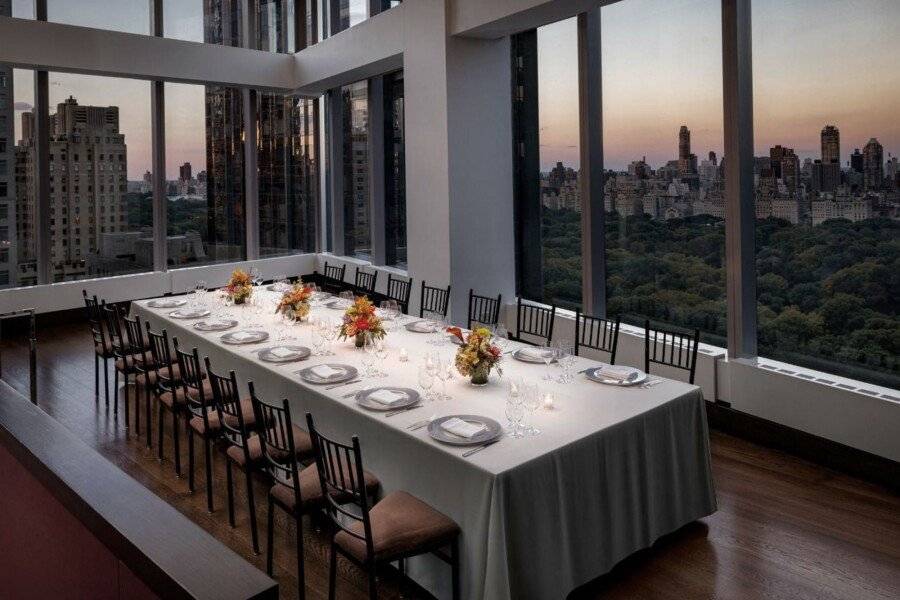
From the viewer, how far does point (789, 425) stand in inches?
189

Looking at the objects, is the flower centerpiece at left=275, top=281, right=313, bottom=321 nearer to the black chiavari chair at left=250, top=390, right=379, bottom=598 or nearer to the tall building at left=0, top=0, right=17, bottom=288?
the black chiavari chair at left=250, top=390, right=379, bottom=598

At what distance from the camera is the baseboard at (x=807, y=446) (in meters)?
4.28

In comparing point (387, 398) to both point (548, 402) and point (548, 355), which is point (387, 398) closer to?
point (548, 402)

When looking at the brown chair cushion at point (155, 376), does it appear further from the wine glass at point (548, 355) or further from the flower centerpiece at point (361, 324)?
the wine glass at point (548, 355)

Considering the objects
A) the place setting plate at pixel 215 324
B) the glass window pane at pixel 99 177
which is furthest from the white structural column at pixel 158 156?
the place setting plate at pixel 215 324

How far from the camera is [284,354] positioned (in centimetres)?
445

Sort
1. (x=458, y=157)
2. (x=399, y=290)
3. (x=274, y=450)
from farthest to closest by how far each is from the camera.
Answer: (x=399, y=290) → (x=458, y=157) → (x=274, y=450)

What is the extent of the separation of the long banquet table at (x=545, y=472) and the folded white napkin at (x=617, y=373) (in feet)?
0.38

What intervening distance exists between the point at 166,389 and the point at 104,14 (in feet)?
21.8

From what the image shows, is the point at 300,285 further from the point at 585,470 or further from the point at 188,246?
the point at 188,246

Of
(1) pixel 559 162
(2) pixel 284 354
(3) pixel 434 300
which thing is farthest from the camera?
(3) pixel 434 300

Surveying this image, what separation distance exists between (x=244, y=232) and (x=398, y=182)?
2.98 m

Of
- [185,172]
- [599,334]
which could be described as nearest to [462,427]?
[599,334]

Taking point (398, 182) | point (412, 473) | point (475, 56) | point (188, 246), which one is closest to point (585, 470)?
point (412, 473)
